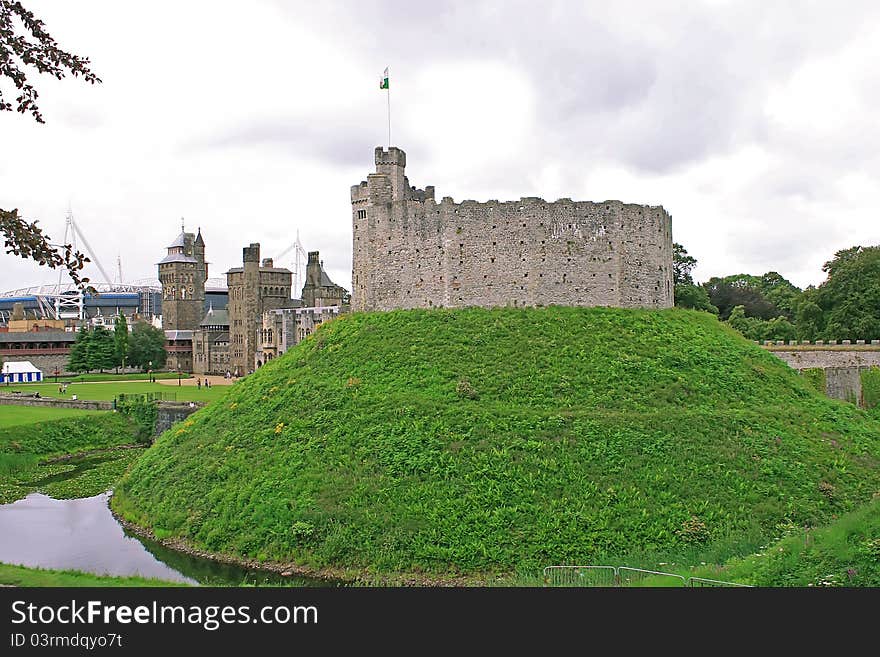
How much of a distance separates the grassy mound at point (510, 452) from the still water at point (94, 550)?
3.47ft

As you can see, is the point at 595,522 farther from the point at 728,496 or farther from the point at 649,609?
the point at 649,609

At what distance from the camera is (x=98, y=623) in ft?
41.6

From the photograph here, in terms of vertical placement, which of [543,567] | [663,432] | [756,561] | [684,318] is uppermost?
[684,318]

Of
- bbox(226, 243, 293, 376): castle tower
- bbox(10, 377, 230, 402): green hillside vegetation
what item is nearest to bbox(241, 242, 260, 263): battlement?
bbox(226, 243, 293, 376): castle tower

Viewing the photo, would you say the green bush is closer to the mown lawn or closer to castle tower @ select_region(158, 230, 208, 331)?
the mown lawn

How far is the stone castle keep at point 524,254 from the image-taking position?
41344mm

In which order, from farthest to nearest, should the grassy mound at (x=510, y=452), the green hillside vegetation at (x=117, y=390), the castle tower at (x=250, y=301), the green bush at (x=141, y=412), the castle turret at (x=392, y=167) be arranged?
the castle tower at (x=250, y=301), the green hillside vegetation at (x=117, y=390), the green bush at (x=141, y=412), the castle turret at (x=392, y=167), the grassy mound at (x=510, y=452)

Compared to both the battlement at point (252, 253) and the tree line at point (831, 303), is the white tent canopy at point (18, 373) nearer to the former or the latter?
the battlement at point (252, 253)

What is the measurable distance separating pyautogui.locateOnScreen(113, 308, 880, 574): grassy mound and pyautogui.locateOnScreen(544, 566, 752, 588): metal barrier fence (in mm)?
2166

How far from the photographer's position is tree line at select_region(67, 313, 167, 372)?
103 m

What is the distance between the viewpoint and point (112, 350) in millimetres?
103750

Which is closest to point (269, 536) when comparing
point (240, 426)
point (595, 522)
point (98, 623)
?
point (240, 426)

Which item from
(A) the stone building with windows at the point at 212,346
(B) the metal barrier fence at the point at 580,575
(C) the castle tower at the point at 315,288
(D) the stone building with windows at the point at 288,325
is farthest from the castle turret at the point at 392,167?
(A) the stone building with windows at the point at 212,346

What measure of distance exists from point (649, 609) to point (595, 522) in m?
13.5
